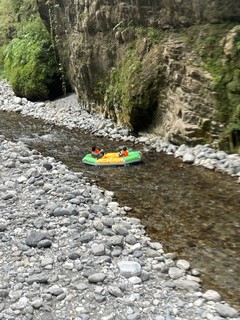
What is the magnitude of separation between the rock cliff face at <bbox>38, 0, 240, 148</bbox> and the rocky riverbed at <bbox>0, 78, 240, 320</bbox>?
14.4ft

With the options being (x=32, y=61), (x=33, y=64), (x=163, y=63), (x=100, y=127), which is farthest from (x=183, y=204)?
(x=32, y=61)

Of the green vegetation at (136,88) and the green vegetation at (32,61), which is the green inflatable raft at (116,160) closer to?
the green vegetation at (136,88)

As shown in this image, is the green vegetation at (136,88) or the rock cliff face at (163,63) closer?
the rock cliff face at (163,63)

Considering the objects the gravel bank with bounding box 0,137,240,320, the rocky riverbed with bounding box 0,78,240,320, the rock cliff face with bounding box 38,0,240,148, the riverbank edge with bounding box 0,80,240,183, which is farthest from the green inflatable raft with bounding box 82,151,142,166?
the gravel bank with bounding box 0,137,240,320

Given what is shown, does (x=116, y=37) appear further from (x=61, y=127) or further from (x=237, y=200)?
(x=237, y=200)

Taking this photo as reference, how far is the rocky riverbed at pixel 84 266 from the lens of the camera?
5570 mm

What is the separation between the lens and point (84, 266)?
6551 mm

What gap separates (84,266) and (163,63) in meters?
8.89

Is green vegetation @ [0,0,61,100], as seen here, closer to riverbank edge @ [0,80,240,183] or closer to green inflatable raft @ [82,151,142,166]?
riverbank edge @ [0,80,240,183]

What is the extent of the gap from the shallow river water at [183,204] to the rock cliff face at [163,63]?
4.49ft

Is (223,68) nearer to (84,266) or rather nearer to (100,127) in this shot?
(100,127)

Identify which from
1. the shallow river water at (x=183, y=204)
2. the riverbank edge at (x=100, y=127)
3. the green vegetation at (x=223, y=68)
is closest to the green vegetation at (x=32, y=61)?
the riverbank edge at (x=100, y=127)

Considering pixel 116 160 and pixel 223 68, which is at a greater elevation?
pixel 223 68

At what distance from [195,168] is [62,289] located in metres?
6.77
